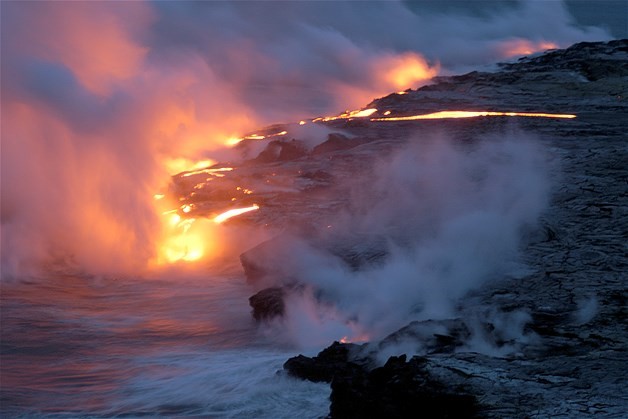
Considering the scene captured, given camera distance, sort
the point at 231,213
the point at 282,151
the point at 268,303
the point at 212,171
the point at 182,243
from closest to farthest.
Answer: the point at 268,303
the point at 182,243
the point at 231,213
the point at 212,171
the point at 282,151

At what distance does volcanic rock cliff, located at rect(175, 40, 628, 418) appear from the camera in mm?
7023

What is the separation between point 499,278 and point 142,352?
11.9 ft

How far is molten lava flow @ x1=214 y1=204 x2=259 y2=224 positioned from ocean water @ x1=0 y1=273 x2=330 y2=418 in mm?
1540

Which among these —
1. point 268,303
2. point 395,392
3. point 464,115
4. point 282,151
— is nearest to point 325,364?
point 395,392

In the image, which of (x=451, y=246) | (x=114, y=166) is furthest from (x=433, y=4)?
(x=451, y=246)

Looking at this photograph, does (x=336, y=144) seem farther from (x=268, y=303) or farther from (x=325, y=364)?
(x=325, y=364)

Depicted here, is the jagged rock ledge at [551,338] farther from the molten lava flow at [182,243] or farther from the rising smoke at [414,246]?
the molten lava flow at [182,243]

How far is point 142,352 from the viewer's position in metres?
9.88

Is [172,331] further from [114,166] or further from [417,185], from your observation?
[114,166]

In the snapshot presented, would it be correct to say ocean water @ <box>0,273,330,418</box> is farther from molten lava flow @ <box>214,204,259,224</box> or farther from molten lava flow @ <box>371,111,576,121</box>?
molten lava flow @ <box>371,111,576,121</box>

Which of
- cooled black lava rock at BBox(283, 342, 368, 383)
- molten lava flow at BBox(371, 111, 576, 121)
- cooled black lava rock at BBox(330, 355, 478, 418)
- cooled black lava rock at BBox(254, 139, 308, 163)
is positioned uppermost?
molten lava flow at BBox(371, 111, 576, 121)

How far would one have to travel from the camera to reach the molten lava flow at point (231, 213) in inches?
551

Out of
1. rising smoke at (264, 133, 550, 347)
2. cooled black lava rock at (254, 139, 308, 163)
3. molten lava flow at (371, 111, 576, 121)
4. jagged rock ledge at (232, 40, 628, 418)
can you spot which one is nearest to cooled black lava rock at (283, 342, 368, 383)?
jagged rock ledge at (232, 40, 628, 418)

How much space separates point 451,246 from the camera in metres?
11.1
